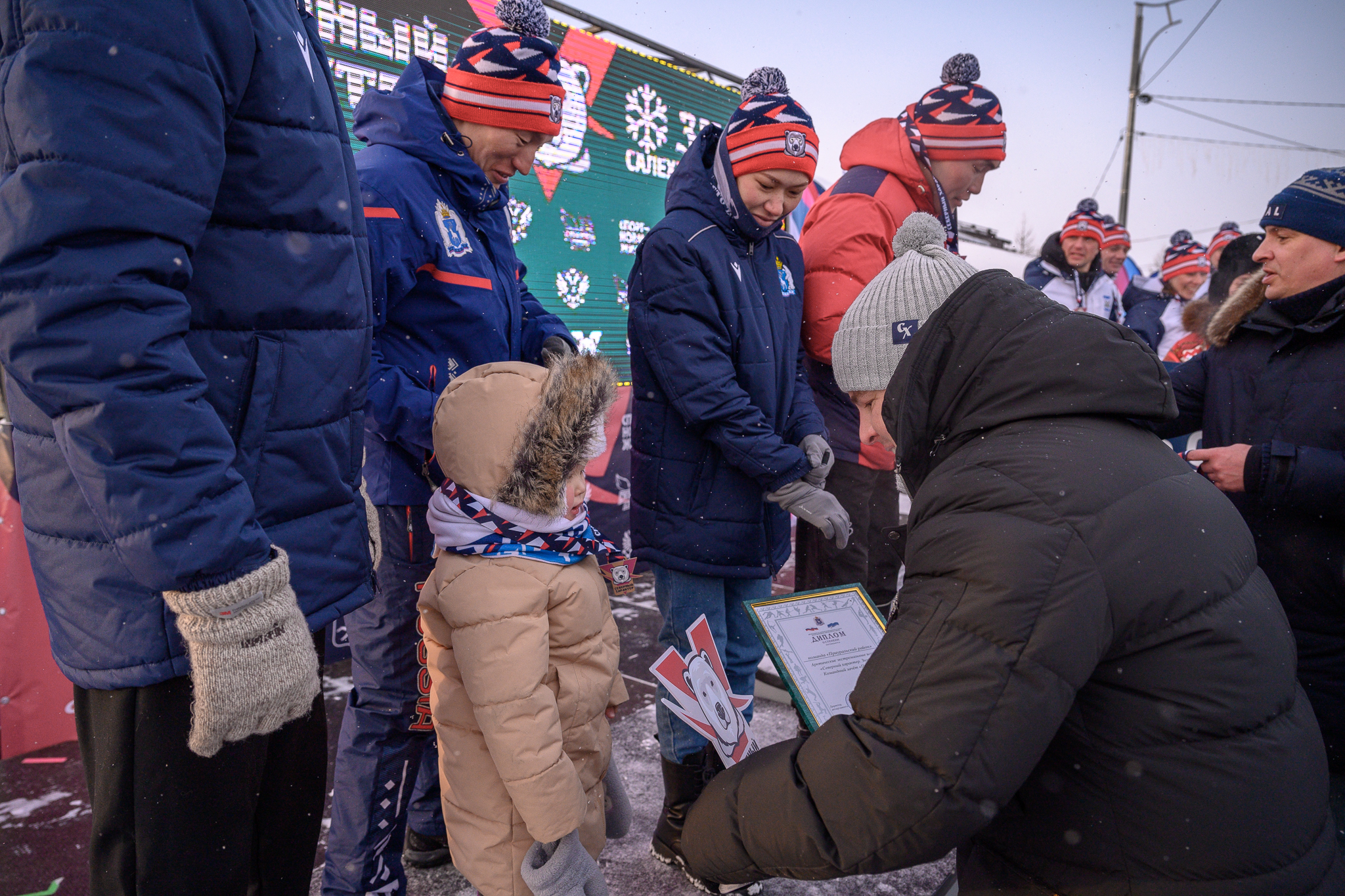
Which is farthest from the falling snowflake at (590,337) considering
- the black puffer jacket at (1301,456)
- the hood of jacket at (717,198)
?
the black puffer jacket at (1301,456)

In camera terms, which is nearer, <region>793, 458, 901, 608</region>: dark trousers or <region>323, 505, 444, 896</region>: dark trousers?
<region>323, 505, 444, 896</region>: dark trousers

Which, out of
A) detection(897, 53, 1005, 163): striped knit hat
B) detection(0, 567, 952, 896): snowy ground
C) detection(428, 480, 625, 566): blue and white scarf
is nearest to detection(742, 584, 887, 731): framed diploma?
detection(428, 480, 625, 566): blue and white scarf

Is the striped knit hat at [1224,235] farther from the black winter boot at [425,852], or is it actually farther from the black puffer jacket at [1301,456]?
the black winter boot at [425,852]

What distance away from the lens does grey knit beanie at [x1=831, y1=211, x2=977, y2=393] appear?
5.24 ft

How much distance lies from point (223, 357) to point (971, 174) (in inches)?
120

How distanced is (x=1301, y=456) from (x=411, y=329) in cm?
229

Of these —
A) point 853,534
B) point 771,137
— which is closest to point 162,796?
point 771,137

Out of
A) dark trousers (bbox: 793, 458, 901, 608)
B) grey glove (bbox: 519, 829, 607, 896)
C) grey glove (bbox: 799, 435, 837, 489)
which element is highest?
grey glove (bbox: 799, 435, 837, 489)

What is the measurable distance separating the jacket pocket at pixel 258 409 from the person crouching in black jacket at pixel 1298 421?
89.4 inches

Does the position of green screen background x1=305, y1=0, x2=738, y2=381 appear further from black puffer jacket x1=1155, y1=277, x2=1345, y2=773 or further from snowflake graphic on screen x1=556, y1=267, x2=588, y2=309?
black puffer jacket x1=1155, y1=277, x2=1345, y2=773

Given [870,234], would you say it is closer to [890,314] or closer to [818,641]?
[890,314]

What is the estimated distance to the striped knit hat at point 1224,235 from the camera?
6980 mm

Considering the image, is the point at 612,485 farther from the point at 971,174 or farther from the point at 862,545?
the point at 971,174

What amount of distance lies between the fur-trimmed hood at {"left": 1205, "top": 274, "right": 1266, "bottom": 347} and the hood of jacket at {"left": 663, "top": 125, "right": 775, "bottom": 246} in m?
1.39
